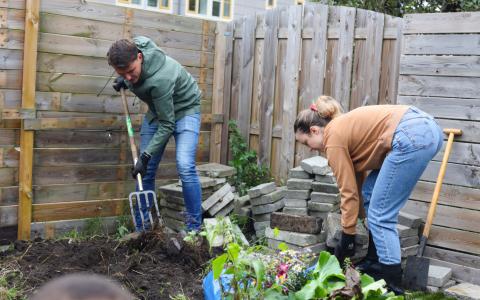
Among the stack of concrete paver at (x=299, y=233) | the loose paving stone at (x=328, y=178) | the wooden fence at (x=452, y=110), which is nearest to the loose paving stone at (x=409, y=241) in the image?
the wooden fence at (x=452, y=110)

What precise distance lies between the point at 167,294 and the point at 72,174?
215 centimetres

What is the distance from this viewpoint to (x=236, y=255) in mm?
3377

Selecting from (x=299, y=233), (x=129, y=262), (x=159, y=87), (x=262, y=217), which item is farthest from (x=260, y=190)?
(x=129, y=262)

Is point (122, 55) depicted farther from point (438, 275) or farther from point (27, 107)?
point (438, 275)

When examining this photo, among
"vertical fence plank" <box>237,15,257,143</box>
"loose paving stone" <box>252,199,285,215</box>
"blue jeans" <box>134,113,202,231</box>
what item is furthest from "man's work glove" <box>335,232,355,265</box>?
"vertical fence plank" <box>237,15,257,143</box>

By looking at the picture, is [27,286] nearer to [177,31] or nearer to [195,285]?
[195,285]

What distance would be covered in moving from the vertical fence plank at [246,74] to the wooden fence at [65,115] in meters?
0.93

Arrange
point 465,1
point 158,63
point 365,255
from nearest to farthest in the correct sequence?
point 365,255 < point 158,63 < point 465,1

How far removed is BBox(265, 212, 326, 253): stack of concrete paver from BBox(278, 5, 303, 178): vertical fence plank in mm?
1472

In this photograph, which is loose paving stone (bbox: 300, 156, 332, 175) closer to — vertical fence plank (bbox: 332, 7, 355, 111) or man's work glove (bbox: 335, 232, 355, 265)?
vertical fence plank (bbox: 332, 7, 355, 111)

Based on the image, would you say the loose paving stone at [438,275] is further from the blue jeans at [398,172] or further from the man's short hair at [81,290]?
the man's short hair at [81,290]

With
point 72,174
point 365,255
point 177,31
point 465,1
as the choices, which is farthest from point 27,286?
point 465,1

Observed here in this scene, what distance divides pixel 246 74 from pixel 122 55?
2281 mm

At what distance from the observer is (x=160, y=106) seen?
562cm
